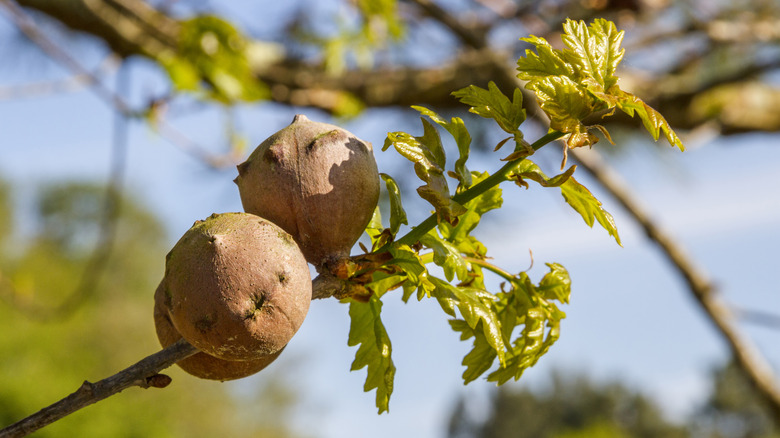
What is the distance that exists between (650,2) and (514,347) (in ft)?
6.08

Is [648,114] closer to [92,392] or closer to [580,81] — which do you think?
[580,81]

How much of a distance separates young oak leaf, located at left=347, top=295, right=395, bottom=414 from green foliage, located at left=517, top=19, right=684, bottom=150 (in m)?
0.16

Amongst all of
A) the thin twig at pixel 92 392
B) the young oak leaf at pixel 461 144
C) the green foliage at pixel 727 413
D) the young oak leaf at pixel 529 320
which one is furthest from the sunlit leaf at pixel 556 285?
the green foliage at pixel 727 413

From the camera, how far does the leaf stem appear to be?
16.1 inches

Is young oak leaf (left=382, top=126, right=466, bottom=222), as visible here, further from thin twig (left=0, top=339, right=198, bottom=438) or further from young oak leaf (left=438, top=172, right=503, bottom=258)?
thin twig (left=0, top=339, right=198, bottom=438)

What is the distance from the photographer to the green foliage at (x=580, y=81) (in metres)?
0.40

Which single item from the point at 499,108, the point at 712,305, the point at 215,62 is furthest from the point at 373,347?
the point at 712,305

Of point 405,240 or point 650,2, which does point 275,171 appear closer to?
point 405,240

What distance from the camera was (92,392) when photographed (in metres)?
0.36

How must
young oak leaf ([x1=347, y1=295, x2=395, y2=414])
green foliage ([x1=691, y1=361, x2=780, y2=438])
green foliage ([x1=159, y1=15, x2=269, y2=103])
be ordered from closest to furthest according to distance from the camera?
young oak leaf ([x1=347, y1=295, x2=395, y2=414]) < green foliage ([x1=159, y1=15, x2=269, y2=103]) < green foliage ([x1=691, y1=361, x2=780, y2=438])

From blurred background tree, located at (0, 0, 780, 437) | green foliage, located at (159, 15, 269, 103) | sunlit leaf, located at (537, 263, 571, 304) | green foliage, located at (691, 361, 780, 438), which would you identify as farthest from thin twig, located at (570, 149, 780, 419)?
green foliage, located at (691, 361, 780, 438)

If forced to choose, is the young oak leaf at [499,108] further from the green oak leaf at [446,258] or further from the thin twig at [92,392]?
the thin twig at [92,392]

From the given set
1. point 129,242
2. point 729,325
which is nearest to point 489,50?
point 729,325

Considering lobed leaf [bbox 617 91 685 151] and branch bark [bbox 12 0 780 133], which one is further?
branch bark [bbox 12 0 780 133]
